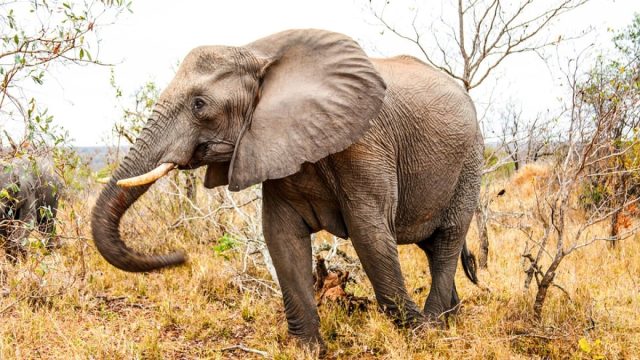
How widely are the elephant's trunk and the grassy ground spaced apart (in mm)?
946

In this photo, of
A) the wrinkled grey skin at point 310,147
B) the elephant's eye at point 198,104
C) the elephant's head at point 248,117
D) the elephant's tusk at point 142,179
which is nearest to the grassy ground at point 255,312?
the wrinkled grey skin at point 310,147

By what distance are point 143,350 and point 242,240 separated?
2.42 meters

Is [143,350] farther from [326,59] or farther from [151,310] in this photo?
[326,59]

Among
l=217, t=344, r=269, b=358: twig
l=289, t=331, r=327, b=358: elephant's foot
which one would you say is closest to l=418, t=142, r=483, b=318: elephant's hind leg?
l=289, t=331, r=327, b=358: elephant's foot

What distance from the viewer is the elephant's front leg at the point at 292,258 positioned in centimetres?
408

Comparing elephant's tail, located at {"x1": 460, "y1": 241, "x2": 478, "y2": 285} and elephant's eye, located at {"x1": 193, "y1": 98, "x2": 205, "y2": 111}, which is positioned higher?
elephant's eye, located at {"x1": 193, "y1": 98, "x2": 205, "y2": 111}

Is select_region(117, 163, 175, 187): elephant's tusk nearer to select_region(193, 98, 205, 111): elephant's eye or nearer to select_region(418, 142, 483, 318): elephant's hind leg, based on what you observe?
select_region(193, 98, 205, 111): elephant's eye

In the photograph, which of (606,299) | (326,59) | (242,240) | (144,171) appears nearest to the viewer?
(144,171)

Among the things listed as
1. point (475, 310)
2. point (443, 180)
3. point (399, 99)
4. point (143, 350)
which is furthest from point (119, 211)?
point (475, 310)

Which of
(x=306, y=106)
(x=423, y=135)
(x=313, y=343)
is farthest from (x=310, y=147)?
(x=313, y=343)

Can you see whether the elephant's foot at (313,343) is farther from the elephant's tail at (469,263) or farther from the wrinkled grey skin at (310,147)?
the elephant's tail at (469,263)

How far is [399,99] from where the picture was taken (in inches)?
163

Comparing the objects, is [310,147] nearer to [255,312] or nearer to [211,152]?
[211,152]

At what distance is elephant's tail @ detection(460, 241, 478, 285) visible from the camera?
17.9ft
